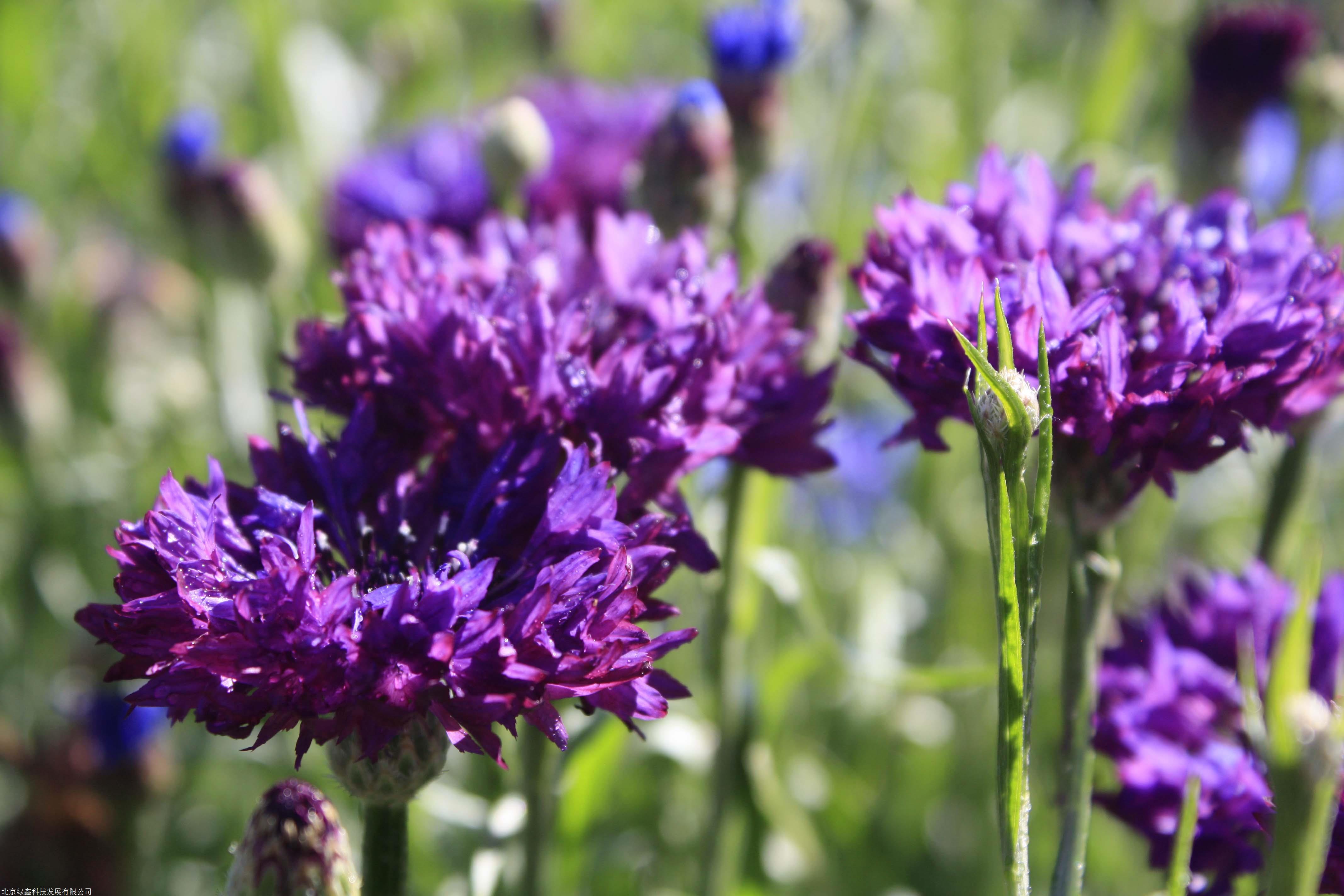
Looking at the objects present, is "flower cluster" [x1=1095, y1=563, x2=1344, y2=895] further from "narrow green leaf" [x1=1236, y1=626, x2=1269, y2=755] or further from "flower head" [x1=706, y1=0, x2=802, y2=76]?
"flower head" [x1=706, y1=0, x2=802, y2=76]

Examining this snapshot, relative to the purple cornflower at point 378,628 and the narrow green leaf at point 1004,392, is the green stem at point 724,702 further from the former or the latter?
the narrow green leaf at point 1004,392

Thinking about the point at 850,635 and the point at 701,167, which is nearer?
the point at 701,167

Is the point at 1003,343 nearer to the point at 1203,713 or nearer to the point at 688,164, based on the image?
the point at 1203,713

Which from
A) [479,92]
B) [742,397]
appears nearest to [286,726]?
[742,397]

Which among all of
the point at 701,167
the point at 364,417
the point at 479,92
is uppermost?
the point at 479,92

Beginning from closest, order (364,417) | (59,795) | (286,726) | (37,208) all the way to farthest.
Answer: (286,726), (364,417), (59,795), (37,208)

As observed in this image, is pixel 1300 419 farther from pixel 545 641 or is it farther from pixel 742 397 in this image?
pixel 545 641

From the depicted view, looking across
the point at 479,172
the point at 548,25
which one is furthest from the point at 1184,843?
the point at 548,25

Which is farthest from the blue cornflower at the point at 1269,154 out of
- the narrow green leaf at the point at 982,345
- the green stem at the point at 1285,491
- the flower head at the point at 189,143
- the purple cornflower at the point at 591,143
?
the flower head at the point at 189,143
